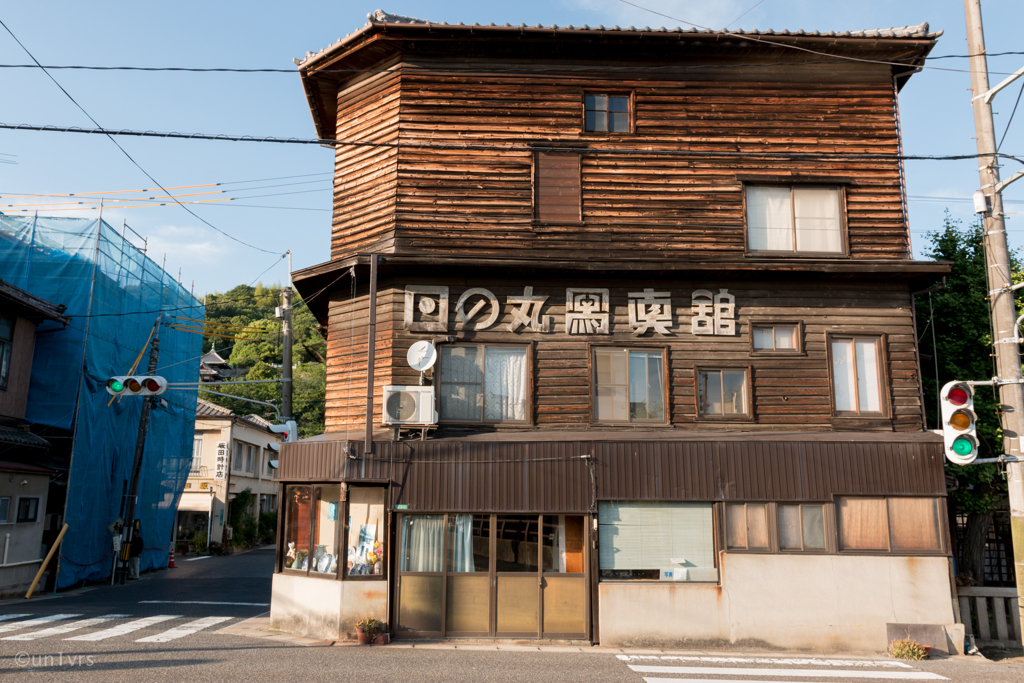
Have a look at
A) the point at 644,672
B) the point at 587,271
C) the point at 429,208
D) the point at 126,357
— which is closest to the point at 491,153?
the point at 429,208

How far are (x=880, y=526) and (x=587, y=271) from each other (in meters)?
7.71

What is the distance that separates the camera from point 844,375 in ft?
50.6

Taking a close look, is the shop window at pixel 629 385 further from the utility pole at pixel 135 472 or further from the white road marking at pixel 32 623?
the utility pole at pixel 135 472

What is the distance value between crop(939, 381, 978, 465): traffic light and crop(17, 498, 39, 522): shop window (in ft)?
72.8

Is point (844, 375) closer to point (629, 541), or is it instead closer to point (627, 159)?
point (629, 541)

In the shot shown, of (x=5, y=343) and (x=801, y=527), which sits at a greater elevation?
(x=5, y=343)

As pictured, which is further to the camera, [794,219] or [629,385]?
[794,219]

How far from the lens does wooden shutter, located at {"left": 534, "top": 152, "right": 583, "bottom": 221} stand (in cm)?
1593

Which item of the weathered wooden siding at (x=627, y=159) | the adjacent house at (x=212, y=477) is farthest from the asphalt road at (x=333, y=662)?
the adjacent house at (x=212, y=477)

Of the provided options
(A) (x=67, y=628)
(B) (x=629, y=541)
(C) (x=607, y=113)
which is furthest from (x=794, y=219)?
(A) (x=67, y=628)

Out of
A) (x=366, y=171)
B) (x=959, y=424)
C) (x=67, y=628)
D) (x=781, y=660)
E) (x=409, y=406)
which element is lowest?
(x=781, y=660)

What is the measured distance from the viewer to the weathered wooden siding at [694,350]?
15.1 meters

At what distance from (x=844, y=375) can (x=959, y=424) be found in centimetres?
515

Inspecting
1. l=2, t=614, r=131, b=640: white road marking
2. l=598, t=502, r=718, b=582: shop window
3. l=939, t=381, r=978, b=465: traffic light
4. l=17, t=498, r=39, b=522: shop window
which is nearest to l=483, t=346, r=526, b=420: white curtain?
l=598, t=502, r=718, b=582: shop window
